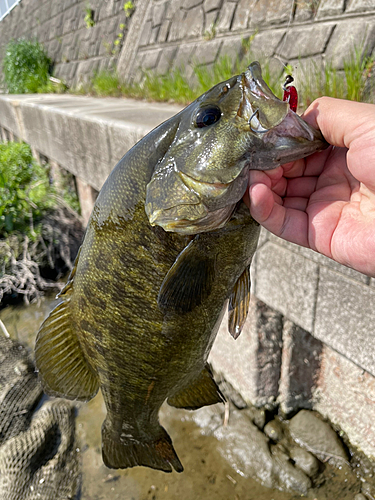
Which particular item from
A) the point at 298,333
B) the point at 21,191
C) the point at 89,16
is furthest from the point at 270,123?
the point at 89,16

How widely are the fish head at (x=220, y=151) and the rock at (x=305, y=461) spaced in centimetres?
252

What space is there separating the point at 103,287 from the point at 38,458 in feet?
7.83

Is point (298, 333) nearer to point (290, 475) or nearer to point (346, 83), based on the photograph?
point (290, 475)

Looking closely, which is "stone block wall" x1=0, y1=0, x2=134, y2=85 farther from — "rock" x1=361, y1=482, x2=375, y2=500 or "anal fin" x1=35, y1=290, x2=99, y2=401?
"rock" x1=361, y1=482, x2=375, y2=500

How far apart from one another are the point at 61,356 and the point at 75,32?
11506 mm

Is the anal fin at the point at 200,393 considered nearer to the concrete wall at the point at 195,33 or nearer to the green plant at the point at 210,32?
the concrete wall at the point at 195,33

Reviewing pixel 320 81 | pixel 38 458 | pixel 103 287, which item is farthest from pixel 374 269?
pixel 38 458

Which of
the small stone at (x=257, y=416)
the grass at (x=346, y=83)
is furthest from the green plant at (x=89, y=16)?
the small stone at (x=257, y=416)

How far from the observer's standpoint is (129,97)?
702 cm

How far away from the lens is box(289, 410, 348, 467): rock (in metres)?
3.05

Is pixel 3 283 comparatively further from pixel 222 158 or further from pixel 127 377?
pixel 222 158

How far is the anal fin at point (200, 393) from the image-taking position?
1.87 meters

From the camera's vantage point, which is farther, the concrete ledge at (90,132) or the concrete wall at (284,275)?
the concrete ledge at (90,132)

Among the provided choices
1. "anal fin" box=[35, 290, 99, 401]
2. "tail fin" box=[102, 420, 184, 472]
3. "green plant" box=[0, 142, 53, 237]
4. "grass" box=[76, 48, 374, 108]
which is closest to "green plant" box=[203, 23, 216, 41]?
"grass" box=[76, 48, 374, 108]
